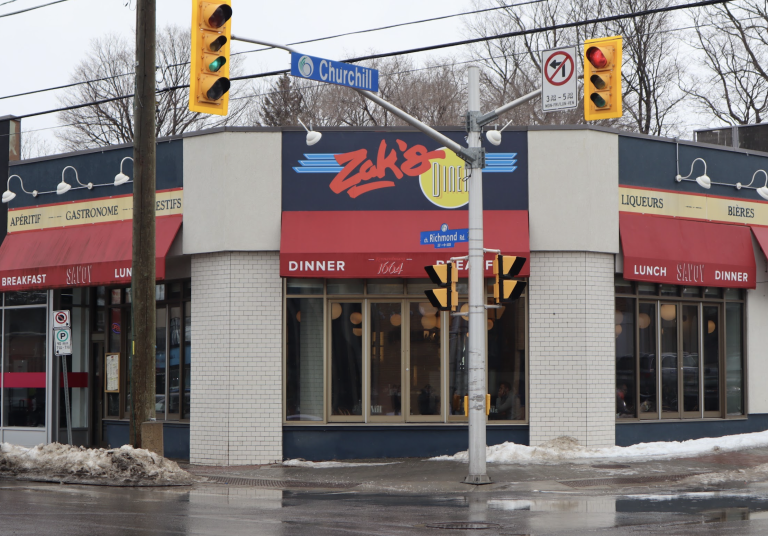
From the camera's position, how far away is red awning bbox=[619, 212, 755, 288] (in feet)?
57.3

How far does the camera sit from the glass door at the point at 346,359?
17.2m

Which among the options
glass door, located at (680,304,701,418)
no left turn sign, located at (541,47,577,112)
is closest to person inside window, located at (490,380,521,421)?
glass door, located at (680,304,701,418)

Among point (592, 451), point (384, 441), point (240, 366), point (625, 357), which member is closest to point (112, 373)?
point (240, 366)

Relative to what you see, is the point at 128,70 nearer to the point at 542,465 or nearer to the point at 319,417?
the point at 319,417

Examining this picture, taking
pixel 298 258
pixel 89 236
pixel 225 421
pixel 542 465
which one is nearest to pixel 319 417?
pixel 225 421

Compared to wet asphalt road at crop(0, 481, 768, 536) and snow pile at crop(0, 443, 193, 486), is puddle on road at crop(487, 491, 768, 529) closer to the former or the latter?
wet asphalt road at crop(0, 481, 768, 536)

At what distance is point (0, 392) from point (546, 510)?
46.9 feet

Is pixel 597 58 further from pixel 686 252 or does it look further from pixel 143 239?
pixel 686 252

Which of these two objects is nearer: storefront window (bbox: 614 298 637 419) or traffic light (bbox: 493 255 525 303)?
traffic light (bbox: 493 255 525 303)

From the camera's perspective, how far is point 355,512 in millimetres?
11344

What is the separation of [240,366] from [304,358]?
1.23 meters

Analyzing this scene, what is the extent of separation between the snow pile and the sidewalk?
3.33ft

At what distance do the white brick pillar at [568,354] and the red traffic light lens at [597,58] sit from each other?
631 cm

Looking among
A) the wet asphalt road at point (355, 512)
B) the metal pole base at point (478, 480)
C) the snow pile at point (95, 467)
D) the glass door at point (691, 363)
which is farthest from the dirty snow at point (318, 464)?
the glass door at point (691, 363)
